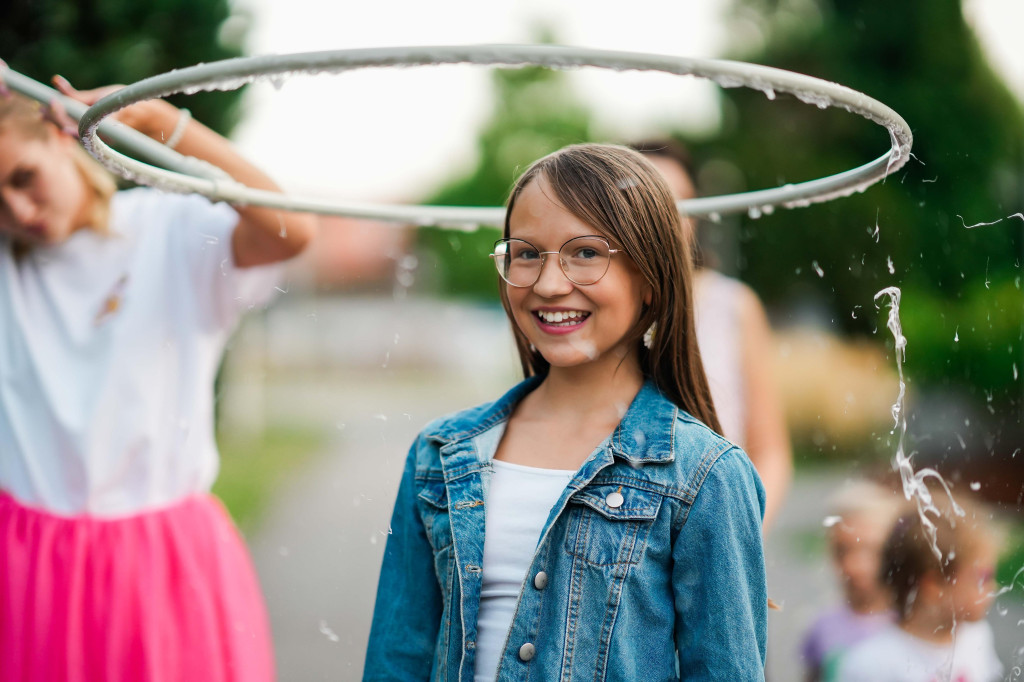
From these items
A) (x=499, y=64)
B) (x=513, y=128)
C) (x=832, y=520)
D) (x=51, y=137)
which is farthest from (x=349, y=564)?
(x=513, y=128)

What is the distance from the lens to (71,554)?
72.2 inches

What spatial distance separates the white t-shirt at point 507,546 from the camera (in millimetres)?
1353

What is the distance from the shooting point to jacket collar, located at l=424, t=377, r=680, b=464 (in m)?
1.36

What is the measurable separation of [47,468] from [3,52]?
256cm

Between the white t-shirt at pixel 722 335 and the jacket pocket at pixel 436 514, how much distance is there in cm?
102

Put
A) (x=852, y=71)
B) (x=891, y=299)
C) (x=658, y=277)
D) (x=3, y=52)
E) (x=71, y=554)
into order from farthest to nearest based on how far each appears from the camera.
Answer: (x=852, y=71) → (x=3, y=52) → (x=891, y=299) → (x=71, y=554) → (x=658, y=277)

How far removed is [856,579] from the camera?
2.35m

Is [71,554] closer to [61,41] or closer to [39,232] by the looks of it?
[39,232]

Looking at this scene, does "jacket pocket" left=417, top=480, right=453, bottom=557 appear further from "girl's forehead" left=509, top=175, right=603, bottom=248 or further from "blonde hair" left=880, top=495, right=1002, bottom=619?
"blonde hair" left=880, top=495, right=1002, bottom=619

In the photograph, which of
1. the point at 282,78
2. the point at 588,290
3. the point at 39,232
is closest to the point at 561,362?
the point at 588,290

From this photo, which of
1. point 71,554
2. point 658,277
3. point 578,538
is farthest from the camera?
point 71,554

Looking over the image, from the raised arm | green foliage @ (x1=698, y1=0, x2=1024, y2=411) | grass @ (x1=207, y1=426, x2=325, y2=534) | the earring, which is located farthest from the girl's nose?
grass @ (x1=207, y1=426, x2=325, y2=534)

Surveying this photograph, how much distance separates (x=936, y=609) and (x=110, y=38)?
4070 mm

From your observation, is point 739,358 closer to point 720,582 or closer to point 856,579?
point 856,579
